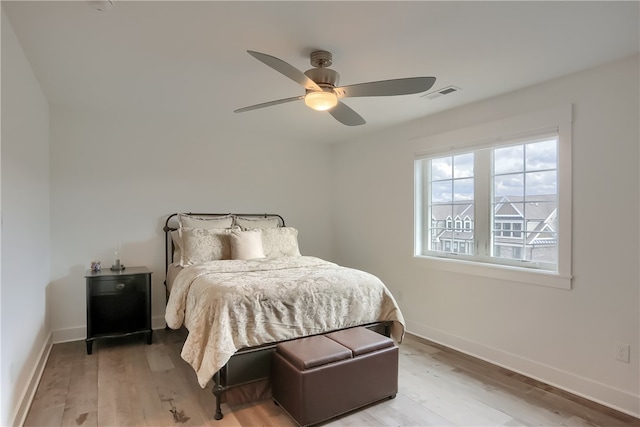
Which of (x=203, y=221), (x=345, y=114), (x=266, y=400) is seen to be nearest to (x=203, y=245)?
(x=203, y=221)

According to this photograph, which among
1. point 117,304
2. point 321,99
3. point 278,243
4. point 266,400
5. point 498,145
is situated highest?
point 321,99

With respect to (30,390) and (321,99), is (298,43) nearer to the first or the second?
(321,99)

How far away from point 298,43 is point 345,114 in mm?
676

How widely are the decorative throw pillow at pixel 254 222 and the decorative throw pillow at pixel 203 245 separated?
49 centimetres

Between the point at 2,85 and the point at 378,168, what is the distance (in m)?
3.58

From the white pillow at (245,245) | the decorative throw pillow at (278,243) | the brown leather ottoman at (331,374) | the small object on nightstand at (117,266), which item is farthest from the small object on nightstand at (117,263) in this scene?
the brown leather ottoman at (331,374)

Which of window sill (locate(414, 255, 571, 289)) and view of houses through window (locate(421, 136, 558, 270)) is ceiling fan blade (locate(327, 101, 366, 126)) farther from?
window sill (locate(414, 255, 571, 289))

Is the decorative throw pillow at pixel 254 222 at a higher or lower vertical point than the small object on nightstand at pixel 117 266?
higher

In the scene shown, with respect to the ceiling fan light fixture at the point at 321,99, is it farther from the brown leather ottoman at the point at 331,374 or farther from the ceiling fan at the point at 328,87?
the brown leather ottoman at the point at 331,374

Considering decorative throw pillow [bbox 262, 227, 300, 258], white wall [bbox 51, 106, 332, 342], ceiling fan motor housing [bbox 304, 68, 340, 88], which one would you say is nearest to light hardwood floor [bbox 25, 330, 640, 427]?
white wall [bbox 51, 106, 332, 342]

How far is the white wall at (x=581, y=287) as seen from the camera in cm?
250

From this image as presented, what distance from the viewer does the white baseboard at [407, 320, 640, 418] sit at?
8.19 feet

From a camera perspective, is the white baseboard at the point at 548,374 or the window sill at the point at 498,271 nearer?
the white baseboard at the point at 548,374

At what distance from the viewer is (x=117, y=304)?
3.62m
